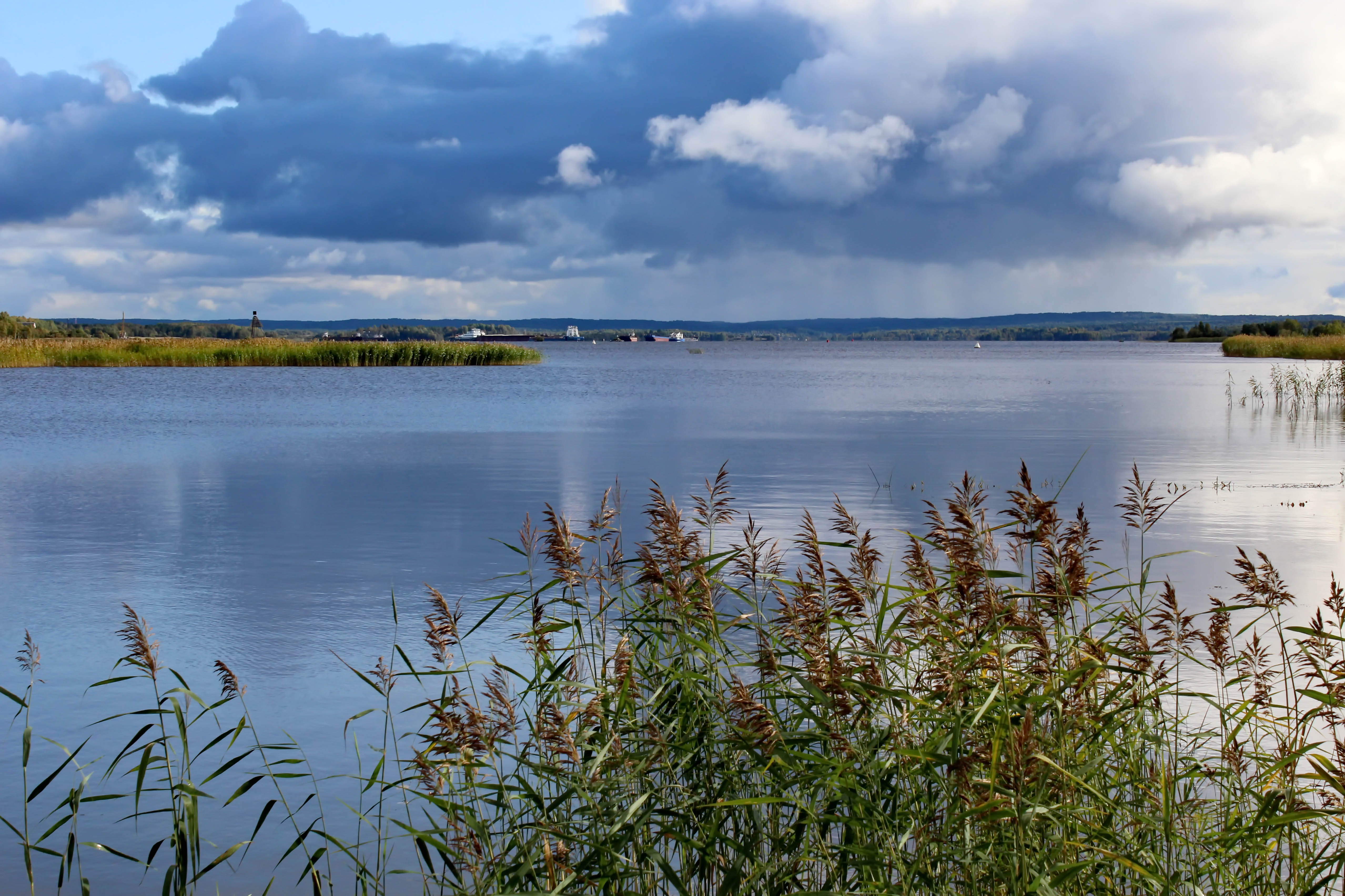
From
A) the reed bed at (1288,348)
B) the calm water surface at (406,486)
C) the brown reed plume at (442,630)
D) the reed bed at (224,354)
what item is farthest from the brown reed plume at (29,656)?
the reed bed at (1288,348)

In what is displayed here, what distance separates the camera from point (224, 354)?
61219 mm

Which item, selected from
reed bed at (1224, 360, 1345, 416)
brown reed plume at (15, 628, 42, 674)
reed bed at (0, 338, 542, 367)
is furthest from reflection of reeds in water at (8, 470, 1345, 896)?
reed bed at (0, 338, 542, 367)

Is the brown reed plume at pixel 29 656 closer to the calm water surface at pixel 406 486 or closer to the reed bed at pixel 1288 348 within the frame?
the calm water surface at pixel 406 486

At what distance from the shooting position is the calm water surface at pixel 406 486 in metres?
7.62

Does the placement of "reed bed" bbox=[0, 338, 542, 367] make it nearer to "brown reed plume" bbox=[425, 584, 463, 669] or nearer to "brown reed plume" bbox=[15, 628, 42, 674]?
"brown reed plume" bbox=[15, 628, 42, 674]

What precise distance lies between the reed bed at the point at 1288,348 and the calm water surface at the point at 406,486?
76.6 ft

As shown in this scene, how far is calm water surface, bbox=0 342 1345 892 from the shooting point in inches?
300

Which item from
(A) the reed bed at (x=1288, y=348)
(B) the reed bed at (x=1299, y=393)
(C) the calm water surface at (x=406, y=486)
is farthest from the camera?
(A) the reed bed at (x=1288, y=348)

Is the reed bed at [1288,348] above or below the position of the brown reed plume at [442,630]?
above

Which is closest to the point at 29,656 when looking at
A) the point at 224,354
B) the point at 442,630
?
the point at 442,630

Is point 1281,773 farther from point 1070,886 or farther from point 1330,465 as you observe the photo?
point 1330,465

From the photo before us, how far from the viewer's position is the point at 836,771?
336 centimetres

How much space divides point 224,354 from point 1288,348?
64.2 metres

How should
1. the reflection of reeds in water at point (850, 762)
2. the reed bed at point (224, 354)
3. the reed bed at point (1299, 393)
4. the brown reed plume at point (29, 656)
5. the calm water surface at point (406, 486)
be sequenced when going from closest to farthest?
the reflection of reeds in water at point (850, 762) < the brown reed plume at point (29, 656) < the calm water surface at point (406, 486) < the reed bed at point (1299, 393) < the reed bed at point (224, 354)
